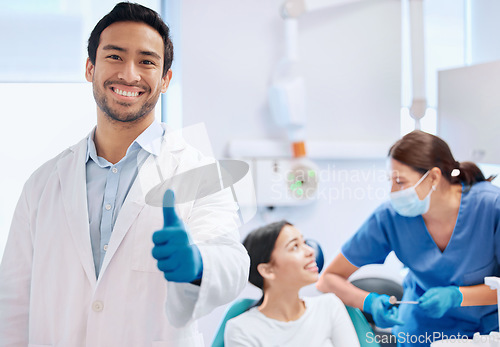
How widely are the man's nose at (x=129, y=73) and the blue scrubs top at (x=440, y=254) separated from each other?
744mm

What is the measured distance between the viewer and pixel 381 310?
1.36 metres

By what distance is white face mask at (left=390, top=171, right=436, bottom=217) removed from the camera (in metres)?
1.35

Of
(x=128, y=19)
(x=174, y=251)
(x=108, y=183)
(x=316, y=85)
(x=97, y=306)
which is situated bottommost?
(x=97, y=306)

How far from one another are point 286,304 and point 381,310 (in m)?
0.26

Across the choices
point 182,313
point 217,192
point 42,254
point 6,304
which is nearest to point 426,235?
point 217,192

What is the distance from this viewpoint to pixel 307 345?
4.38ft

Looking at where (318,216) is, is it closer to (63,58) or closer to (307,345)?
(307,345)

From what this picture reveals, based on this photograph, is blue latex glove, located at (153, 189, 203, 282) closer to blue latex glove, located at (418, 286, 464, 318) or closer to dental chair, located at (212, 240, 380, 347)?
dental chair, located at (212, 240, 380, 347)

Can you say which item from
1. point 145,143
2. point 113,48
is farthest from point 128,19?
point 145,143

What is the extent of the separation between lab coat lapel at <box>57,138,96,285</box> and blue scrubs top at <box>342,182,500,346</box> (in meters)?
0.71

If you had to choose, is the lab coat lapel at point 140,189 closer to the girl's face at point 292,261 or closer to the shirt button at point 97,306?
the shirt button at point 97,306

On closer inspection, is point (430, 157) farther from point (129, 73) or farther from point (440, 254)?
point (129, 73)

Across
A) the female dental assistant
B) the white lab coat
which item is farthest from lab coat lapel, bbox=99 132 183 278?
the female dental assistant

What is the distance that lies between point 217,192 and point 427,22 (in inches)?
32.7
